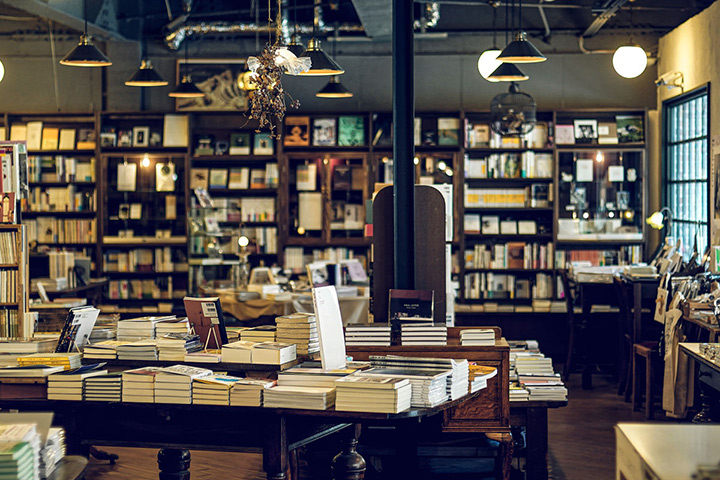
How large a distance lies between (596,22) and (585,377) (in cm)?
383

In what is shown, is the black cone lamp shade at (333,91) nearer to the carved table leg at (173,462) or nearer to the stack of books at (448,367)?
the stack of books at (448,367)

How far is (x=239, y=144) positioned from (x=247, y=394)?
284 inches

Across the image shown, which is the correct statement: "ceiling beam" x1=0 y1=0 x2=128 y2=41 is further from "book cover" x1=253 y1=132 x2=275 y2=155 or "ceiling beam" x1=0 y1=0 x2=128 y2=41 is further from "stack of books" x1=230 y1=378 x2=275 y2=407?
"stack of books" x1=230 y1=378 x2=275 y2=407

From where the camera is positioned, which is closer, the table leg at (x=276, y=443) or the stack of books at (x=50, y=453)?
the stack of books at (x=50, y=453)

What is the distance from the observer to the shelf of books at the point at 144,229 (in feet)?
36.3

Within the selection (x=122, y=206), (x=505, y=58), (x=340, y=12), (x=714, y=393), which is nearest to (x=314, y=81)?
(x=340, y=12)

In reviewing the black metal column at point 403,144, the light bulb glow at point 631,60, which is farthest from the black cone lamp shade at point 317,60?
the light bulb glow at point 631,60

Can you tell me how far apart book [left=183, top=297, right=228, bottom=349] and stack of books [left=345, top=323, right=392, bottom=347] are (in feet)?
2.28

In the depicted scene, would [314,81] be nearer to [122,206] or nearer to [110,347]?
[122,206]

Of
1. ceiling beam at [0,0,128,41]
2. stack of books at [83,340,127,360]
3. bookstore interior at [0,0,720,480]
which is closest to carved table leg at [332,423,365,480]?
stack of books at [83,340,127,360]

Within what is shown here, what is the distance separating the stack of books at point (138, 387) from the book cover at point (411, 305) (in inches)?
59.5

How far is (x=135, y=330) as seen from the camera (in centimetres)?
496

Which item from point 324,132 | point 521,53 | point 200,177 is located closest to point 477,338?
point 521,53

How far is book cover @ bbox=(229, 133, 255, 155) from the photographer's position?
10.9 m
